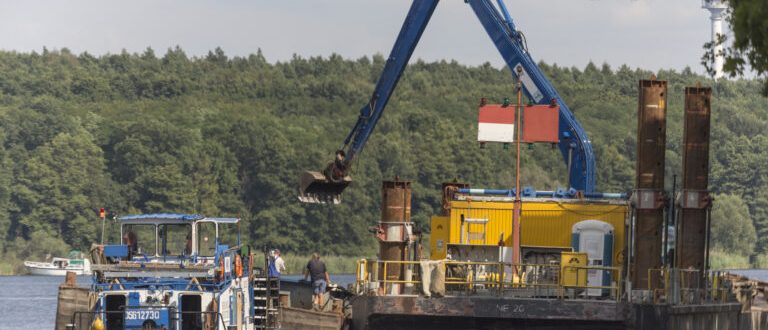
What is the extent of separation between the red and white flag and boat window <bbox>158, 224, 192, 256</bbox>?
7485 mm

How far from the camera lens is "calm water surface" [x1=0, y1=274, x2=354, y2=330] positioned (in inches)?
2789

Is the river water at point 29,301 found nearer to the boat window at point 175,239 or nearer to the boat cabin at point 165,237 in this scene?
the boat cabin at point 165,237

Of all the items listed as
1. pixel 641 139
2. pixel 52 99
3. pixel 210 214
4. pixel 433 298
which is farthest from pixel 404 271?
pixel 52 99

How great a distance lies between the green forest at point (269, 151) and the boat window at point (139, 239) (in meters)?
76.4

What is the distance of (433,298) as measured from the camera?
124ft

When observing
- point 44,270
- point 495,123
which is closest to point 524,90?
point 495,123

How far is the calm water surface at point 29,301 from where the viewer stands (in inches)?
2789

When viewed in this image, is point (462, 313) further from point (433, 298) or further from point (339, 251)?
point (339, 251)

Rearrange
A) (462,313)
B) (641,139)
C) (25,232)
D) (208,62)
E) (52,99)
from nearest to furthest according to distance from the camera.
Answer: (462,313)
(641,139)
(25,232)
(52,99)
(208,62)

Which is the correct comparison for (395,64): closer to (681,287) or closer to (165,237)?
(165,237)

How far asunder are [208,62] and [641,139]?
512 feet

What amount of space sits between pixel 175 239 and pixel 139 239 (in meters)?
1.74

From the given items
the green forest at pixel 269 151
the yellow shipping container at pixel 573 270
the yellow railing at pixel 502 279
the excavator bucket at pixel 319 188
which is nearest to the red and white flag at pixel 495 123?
the yellow railing at pixel 502 279

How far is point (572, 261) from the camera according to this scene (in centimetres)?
3888
